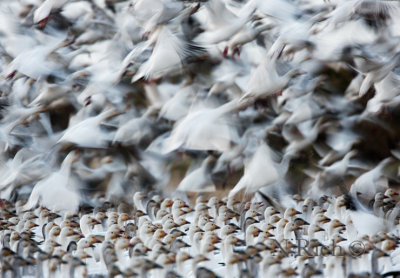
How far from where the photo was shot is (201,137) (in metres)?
5.77

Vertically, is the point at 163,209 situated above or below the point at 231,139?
below

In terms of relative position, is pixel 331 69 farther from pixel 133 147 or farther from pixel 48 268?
pixel 48 268

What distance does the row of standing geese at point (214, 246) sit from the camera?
3879 mm

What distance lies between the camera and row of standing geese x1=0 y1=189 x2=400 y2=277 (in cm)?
A: 388

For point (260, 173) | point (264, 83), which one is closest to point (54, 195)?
point (260, 173)

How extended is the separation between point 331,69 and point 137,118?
2189mm

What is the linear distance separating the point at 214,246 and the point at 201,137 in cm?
149

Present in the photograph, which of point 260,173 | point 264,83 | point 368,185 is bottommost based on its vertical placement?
point 368,185

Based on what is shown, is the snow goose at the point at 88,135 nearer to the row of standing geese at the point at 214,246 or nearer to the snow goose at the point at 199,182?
the row of standing geese at the point at 214,246

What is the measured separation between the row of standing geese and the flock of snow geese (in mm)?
15

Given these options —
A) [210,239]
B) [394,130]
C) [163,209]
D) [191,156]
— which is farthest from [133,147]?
[210,239]

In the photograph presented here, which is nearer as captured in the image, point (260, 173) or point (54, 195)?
point (260, 173)

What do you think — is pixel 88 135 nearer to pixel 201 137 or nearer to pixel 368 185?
pixel 201 137

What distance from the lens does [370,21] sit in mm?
6203
